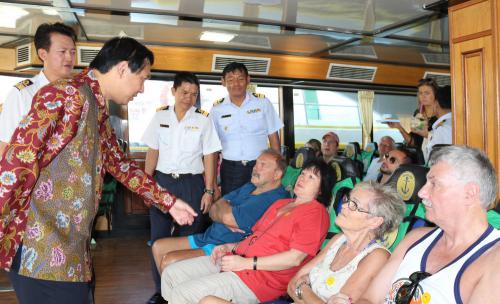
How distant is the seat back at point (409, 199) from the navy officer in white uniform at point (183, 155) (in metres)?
1.50

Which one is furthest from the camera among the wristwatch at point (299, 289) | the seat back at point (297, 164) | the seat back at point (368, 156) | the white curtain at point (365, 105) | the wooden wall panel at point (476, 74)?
the white curtain at point (365, 105)

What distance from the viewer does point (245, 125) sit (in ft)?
13.3

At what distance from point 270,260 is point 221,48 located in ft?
15.1

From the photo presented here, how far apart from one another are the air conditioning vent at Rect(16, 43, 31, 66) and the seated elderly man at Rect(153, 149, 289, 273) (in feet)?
13.5

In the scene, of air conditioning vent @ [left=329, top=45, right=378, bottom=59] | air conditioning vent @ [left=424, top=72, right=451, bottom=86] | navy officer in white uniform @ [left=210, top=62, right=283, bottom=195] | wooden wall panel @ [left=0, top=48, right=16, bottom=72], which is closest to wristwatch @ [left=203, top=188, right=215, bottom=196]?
navy officer in white uniform @ [left=210, top=62, right=283, bottom=195]

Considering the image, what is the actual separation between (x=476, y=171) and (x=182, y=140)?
2.34m

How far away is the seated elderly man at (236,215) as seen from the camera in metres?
3.02

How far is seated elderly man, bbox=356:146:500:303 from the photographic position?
55.3 inches

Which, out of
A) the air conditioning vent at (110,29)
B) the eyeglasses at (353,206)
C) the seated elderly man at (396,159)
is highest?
the air conditioning vent at (110,29)

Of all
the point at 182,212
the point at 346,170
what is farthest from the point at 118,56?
the point at 346,170

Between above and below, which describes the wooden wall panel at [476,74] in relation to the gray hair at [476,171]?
above

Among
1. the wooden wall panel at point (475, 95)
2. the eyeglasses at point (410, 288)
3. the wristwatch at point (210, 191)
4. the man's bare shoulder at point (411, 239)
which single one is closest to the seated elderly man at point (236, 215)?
the wristwatch at point (210, 191)

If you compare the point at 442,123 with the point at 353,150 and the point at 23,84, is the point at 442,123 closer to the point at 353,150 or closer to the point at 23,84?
the point at 23,84

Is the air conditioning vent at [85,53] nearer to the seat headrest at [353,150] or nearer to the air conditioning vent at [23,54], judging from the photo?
the air conditioning vent at [23,54]
